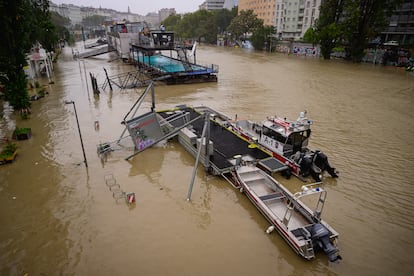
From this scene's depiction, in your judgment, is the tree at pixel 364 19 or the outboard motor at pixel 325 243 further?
the tree at pixel 364 19

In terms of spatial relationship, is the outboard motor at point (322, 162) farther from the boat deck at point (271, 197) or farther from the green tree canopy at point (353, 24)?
the green tree canopy at point (353, 24)

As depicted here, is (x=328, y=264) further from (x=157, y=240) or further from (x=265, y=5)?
(x=265, y=5)

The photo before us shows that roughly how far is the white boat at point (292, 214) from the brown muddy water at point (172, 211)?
1.39ft

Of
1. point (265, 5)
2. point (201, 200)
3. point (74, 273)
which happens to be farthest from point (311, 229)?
point (265, 5)

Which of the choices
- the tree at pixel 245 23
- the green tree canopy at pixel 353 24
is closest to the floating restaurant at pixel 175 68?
the green tree canopy at pixel 353 24

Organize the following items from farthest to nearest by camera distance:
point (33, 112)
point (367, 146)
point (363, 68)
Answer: point (363, 68)
point (33, 112)
point (367, 146)

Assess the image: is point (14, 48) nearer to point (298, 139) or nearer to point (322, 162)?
point (298, 139)

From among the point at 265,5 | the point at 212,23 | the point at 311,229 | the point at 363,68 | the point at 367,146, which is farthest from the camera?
the point at 212,23

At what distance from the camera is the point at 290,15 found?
244ft

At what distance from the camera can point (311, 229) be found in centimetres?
755

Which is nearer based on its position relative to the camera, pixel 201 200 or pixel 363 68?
pixel 201 200

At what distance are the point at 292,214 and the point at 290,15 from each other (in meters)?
78.8

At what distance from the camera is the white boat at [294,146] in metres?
11.1

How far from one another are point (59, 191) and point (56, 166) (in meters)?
2.26
